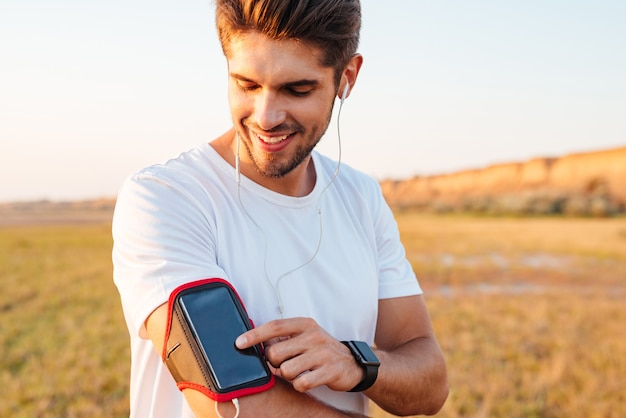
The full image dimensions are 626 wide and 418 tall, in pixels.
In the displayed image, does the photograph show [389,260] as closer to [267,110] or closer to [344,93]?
[344,93]

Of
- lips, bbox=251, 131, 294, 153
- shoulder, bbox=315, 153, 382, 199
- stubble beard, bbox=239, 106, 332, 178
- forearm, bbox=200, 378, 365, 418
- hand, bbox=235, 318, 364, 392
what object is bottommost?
forearm, bbox=200, 378, 365, 418

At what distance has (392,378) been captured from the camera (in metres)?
2.39

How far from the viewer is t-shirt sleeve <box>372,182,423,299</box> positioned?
2.73m

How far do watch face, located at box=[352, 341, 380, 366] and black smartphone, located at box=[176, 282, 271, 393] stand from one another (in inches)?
13.8

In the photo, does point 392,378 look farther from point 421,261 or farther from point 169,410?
point 421,261

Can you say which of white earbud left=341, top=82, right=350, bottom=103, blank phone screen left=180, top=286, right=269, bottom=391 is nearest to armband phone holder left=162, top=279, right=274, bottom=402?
blank phone screen left=180, top=286, right=269, bottom=391

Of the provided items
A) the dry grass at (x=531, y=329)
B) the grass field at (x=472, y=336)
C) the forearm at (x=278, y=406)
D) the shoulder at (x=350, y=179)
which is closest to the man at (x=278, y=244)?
the forearm at (x=278, y=406)

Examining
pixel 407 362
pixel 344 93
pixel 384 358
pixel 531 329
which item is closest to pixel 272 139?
pixel 344 93

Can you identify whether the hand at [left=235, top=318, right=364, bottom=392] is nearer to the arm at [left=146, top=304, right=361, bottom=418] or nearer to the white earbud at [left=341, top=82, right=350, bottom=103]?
the arm at [left=146, top=304, right=361, bottom=418]

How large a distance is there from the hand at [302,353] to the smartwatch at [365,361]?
59mm

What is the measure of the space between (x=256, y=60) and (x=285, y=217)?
0.59 metres

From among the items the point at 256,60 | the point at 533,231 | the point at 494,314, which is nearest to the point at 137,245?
the point at 256,60

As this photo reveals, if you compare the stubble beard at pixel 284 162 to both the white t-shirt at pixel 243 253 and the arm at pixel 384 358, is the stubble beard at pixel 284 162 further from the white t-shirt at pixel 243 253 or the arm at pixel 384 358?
the arm at pixel 384 358

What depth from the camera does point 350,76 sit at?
2.67 m
